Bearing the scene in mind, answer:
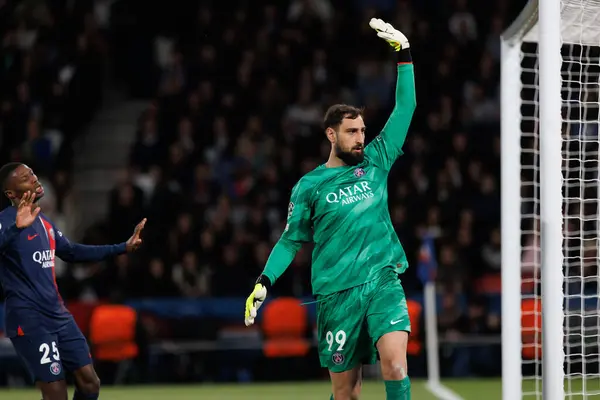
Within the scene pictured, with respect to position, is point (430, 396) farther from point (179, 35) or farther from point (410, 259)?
point (179, 35)

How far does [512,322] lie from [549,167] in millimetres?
1910

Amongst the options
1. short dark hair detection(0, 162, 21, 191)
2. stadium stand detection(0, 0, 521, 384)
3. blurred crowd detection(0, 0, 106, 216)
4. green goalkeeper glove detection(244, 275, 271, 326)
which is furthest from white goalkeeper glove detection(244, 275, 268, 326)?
blurred crowd detection(0, 0, 106, 216)

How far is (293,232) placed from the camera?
286 inches

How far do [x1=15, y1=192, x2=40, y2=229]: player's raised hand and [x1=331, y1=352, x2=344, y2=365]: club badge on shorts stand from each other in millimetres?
2103

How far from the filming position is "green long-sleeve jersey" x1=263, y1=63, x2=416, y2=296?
7.11m

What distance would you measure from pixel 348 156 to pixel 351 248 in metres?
0.59

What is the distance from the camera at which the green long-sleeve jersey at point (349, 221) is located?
711 cm

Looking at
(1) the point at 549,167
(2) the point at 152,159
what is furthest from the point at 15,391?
(1) the point at 549,167

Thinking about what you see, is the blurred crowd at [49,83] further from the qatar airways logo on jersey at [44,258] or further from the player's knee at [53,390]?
the player's knee at [53,390]

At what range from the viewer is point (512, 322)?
336 inches

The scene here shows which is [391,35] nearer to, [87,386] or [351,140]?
[351,140]

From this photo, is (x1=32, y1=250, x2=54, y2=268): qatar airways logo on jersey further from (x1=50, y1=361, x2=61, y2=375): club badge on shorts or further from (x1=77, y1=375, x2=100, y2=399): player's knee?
(x1=77, y1=375, x2=100, y2=399): player's knee

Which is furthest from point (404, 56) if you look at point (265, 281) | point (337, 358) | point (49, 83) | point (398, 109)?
point (49, 83)

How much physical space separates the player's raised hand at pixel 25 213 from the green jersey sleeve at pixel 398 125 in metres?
2.17
